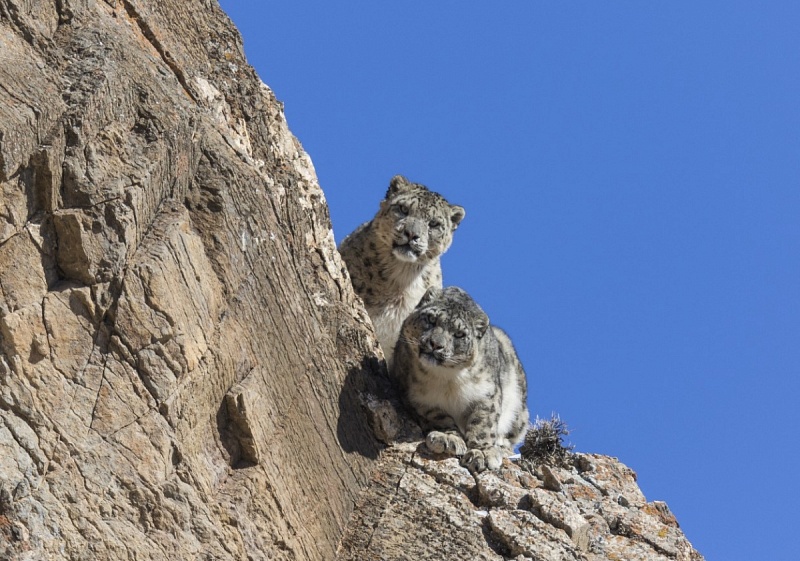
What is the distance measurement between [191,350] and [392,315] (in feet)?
15.6

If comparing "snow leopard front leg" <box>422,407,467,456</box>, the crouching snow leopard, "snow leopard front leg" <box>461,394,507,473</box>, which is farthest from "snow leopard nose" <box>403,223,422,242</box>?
"snow leopard front leg" <box>422,407,467,456</box>

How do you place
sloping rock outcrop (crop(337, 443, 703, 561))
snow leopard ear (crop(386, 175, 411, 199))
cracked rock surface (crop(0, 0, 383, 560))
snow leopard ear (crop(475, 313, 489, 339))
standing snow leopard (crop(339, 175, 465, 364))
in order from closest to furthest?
cracked rock surface (crop(0, 0, 383, 560)) < sloping rock outcrop (crop(337, 443, 703, 561)) < snow leopard ear (crop(475, 313, 489, 339)) < standing snow leopard (crop(339, 175, 465, 364)) < snow leopard ear (crop(386, 175, 411, 199))

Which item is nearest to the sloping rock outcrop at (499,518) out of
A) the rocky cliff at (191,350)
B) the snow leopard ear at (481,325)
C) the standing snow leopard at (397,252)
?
the rocky cliff at (191,350)

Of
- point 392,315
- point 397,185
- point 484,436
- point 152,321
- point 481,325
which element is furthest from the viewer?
point 397,185

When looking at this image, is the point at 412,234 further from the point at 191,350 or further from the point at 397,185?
the point at 191,350

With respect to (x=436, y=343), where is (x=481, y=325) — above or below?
above

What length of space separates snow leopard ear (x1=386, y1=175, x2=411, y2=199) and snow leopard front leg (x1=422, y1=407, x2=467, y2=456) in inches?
155

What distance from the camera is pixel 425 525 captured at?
9.90m

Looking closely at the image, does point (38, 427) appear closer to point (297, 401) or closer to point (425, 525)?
point (297, 401)

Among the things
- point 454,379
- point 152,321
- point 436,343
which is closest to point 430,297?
point 436,343

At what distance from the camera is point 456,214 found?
47.4 feet

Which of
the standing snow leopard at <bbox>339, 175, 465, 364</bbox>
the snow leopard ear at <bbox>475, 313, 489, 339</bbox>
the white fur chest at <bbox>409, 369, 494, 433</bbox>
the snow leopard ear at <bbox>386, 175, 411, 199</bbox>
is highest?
the snow leopard ear at <bbox>386, 175, 411, 199</bbox>

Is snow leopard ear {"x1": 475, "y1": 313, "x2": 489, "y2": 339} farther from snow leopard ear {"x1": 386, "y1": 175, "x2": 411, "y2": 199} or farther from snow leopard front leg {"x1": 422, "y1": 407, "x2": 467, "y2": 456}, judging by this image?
snow leopard ear {"x1": 386, "y1": 175, "x2": 411, "y2": 199}

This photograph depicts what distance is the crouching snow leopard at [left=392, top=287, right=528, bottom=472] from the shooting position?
10.8 metres
